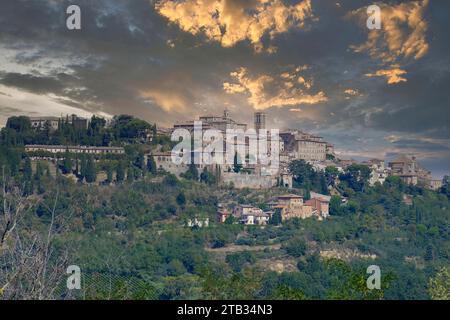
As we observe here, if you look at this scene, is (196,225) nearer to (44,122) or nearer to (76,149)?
(76,149)

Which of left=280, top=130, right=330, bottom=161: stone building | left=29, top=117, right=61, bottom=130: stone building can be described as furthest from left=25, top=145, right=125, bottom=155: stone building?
left=280, top=130, right=330, bottom=161: stone building

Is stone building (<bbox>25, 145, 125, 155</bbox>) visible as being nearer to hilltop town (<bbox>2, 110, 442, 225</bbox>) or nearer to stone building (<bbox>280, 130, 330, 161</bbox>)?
hilltop town (<bbox>2, 110, 442, 225</bbox>)

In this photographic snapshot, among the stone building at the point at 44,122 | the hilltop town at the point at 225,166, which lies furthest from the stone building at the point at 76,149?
the stone building at the point at 44,122

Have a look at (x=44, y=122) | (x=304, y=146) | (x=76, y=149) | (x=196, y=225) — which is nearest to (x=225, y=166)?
(x=196, y=225)

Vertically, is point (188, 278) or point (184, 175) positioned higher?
point (184, 175)

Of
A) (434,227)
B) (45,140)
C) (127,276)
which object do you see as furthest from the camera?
(45,140)
